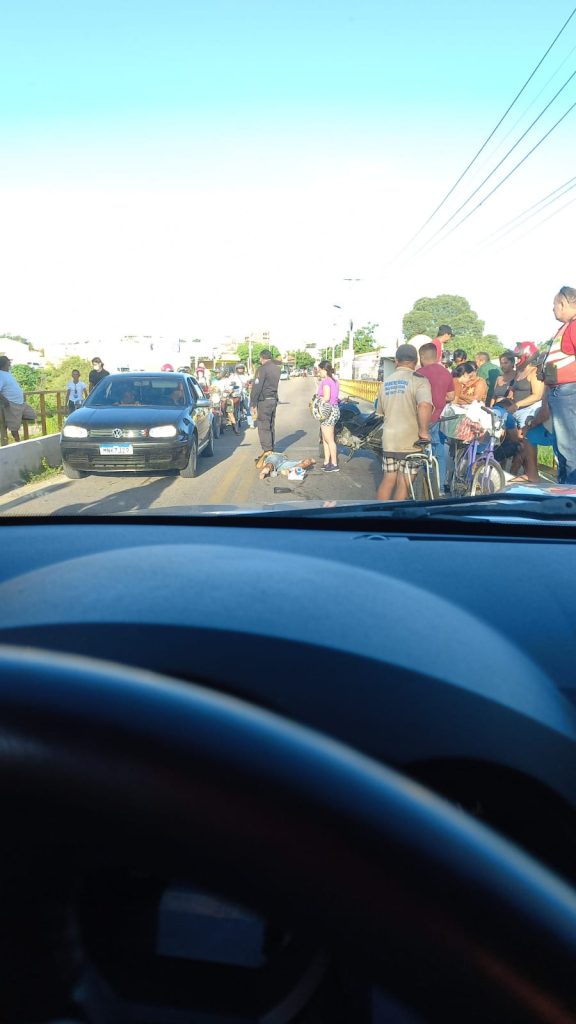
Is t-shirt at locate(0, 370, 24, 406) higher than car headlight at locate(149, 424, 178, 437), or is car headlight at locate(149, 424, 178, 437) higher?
t-shirt at locate(0, 370, 24, 406)

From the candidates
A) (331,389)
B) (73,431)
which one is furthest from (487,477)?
(73,431)

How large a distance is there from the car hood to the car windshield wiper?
9.01 metres

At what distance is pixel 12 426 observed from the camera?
1412cm

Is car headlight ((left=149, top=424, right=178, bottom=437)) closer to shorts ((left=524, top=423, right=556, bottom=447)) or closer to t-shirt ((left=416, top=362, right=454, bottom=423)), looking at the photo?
t-shirt ((left=416, top=362, right=454, bottom=423))

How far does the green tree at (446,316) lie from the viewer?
149000 mm

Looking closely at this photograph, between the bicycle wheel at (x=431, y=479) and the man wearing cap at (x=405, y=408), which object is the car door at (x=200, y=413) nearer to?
the man wearing cap at (x=405, y=408)

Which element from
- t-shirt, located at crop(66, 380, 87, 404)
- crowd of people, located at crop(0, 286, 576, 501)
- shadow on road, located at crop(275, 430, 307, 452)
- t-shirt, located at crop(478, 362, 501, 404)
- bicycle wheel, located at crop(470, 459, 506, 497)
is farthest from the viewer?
t-shirt, located at crop(66, 380, 87, 404)

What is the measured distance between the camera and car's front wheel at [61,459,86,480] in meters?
12.5

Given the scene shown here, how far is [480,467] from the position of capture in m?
8.63

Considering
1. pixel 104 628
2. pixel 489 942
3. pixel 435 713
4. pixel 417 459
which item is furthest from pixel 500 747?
pixel 417 459

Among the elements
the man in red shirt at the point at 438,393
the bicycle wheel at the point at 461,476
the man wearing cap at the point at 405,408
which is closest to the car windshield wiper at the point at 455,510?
the man wearing cap at the point at 405,408

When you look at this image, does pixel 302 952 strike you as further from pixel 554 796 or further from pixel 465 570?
pixel 465 570

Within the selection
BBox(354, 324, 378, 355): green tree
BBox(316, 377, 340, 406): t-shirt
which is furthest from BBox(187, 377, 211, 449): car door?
BBox(354, 324, 378, 355): green tree

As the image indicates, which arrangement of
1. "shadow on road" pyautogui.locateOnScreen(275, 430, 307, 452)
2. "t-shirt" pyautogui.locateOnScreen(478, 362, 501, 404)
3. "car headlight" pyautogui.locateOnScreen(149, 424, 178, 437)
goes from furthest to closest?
"shadow on road" pyautogui.locateOnScreen(275, 430, 307, 452)
"t-shirt" pyautogui.locateOnScreen(478, 362, 501, 404)
"car headlight" pyautogui.locateOnScreen(149, 424, 178, 437)
